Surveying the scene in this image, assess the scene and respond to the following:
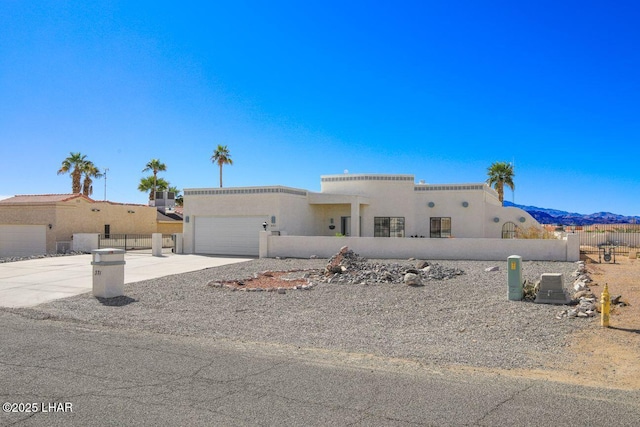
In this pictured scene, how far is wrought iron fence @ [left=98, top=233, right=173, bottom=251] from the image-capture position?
3456 centimetres

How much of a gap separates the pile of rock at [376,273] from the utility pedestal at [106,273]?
6.44 metres

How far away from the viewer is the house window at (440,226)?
3306 centimetres

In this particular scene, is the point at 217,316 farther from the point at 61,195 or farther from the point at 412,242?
the point at 61,195

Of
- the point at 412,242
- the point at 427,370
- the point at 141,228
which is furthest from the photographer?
the point at 141,228

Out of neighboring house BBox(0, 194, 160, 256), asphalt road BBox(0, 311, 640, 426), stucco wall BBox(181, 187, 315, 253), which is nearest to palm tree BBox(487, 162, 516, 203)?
stucco wall BBox(181, 187, 315, 253)

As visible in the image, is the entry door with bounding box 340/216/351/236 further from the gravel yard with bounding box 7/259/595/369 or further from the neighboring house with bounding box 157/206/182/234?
the neighboring house with bounding box 157/206/182/234

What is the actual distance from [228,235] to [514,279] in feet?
64.1

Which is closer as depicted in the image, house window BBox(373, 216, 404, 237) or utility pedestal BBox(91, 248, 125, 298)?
utility pedestal BBox(91, 248, 125, 298)

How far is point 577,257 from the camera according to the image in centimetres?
2358

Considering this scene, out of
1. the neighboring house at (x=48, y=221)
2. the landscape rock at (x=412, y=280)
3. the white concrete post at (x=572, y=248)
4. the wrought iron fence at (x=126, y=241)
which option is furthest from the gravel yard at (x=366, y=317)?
the neighboring house at (x=48, y=221)

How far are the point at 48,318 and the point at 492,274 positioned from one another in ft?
47.2

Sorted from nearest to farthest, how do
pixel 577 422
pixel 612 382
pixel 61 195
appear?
pixel 577 422 → pixel 612 382 → pixel 61 195

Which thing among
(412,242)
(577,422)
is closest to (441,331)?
(577,422)

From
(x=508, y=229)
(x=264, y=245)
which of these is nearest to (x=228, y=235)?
(x=264, y=245)
